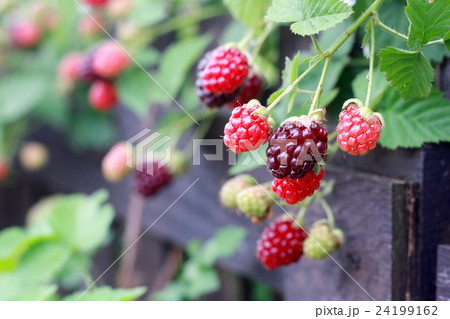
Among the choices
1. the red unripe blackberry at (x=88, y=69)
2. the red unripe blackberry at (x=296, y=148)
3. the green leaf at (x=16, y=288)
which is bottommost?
the green leaf at (x=16, y=288)

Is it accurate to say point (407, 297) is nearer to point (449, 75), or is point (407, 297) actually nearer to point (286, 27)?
point (449, 75)

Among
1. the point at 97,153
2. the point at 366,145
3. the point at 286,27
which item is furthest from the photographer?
the point at 97,153

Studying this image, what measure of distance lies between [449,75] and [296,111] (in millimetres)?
209

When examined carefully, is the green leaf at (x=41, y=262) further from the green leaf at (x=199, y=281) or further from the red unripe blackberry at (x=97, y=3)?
the red unripe blackberry at (x=97, y=3)

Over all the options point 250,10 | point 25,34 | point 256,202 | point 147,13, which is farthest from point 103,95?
point 256,202

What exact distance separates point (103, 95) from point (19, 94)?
353mm

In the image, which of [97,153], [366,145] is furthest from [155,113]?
[366,145]

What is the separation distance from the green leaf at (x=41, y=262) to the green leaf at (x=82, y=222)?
35 millimetres

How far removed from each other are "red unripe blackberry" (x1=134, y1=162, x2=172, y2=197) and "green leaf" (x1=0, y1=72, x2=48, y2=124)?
58 cm

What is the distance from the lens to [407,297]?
600 millimetres

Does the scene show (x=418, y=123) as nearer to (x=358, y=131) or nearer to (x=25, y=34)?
(x=358, y=131)

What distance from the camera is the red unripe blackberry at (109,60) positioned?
1.16m

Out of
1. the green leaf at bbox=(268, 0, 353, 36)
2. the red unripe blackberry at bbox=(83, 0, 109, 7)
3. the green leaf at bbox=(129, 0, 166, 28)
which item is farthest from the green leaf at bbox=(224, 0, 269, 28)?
the red unripe blackberry at bbox=(83, 0, 109, 7)

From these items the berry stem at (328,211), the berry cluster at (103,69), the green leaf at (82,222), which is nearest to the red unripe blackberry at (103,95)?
the berry cluster at (103,69)
